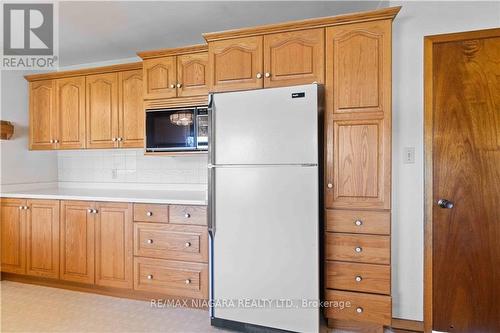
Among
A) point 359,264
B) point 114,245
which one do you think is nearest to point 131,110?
point 114,245

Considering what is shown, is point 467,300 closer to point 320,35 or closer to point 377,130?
point 377,130

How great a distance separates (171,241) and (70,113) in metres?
1.89

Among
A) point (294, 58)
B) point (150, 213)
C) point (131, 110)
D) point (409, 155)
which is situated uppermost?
point (294, 58)

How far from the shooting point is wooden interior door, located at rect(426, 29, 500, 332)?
1.98 metres

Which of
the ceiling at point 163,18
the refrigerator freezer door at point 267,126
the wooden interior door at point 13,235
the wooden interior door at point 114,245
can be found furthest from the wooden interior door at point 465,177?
the wooden interior door at point 13,235

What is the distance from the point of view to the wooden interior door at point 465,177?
6.50ft

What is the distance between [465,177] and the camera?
2.02 meters

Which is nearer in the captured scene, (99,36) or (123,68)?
(99,36)

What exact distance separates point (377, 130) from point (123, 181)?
265 cm

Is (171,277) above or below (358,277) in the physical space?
below

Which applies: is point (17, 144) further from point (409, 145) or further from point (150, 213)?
point (409, 145)

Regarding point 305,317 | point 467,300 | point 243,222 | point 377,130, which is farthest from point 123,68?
point 467,300

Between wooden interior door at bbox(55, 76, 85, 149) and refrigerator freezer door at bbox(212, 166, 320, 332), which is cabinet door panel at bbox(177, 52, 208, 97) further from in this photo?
Answer: wooden interior door at bbox(55, 76, 85, 149)

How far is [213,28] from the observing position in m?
2.67
